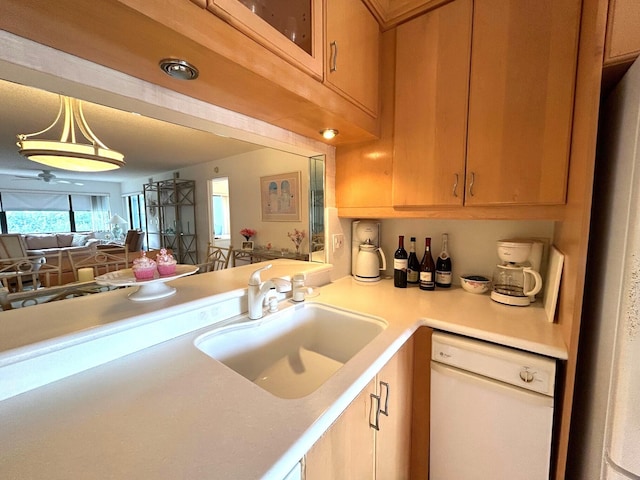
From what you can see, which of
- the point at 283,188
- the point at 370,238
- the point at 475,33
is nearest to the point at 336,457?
the point at 370,238

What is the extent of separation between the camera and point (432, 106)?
1.10m

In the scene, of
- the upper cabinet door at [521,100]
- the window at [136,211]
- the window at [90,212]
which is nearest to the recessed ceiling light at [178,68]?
the upper cabinet door at [521,100]

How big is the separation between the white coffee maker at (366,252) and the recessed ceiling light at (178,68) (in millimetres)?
1124

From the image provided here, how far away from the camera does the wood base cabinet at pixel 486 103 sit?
2.88 feet

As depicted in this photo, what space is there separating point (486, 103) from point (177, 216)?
4.75m

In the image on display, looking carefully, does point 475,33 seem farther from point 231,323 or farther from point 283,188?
point 283,188

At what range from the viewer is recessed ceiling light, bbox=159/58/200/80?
24.9 inches

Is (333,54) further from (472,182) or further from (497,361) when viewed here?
(497,361)

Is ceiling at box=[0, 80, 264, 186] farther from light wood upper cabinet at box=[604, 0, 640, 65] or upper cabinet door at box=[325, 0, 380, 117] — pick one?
light wood upper cabinet at box=[604, 0, 640, 65]

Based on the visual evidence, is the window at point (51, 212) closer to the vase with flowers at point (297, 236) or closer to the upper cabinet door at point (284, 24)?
the vase with flowers at point (297, 236)

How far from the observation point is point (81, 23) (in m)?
0.51

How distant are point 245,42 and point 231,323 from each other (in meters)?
0.86

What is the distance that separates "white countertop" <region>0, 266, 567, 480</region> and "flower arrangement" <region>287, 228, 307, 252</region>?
1927 mm

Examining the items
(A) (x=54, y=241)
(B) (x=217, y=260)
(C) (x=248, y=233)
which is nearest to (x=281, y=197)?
(C) (x=248, y=233)
